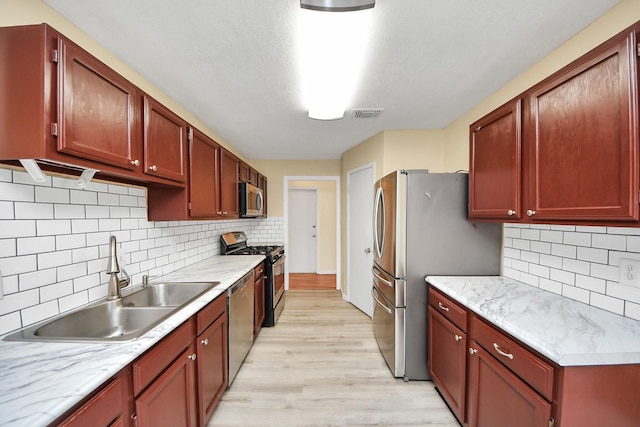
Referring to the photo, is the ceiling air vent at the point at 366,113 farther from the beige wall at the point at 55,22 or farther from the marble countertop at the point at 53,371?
the marble countertop at the point at 53,371

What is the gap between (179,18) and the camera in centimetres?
128

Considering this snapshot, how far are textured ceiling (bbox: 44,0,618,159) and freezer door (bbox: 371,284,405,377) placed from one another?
1881mm

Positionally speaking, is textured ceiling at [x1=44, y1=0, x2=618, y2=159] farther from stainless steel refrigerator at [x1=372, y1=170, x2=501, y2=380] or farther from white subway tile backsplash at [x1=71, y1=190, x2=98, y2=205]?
white subway tile backsplash at [x1=71, y1=190, x2=98, y2=205]

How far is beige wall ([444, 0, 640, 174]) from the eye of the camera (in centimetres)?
123

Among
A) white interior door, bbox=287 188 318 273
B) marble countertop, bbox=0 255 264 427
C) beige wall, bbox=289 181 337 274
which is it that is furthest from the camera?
white interior door, bbox=287 188 318 273

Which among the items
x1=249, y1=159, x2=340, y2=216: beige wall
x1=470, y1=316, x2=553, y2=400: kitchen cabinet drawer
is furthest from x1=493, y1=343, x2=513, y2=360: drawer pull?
x1=249, y1=159, x2=340, y2=216: beige wall

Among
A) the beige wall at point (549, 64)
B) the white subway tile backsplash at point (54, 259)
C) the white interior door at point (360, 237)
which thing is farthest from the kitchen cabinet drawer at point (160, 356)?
the beige wall at point (549, 64)

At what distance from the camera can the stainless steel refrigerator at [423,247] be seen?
2012 mm

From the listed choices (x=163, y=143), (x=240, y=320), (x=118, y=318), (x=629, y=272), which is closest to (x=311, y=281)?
(x=240, y=320)

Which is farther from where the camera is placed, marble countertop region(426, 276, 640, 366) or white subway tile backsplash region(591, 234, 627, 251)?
white subway tile backsplash region(591, 234, 627, 251)

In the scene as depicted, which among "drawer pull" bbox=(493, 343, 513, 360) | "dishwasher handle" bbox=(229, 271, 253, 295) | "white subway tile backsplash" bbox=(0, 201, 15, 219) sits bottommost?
"drawer pull" bbox=(493, 343, 513, 360)

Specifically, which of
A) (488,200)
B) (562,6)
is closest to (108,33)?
(562,6)

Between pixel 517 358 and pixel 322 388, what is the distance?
148 cm

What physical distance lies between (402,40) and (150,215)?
2163 millimetres
